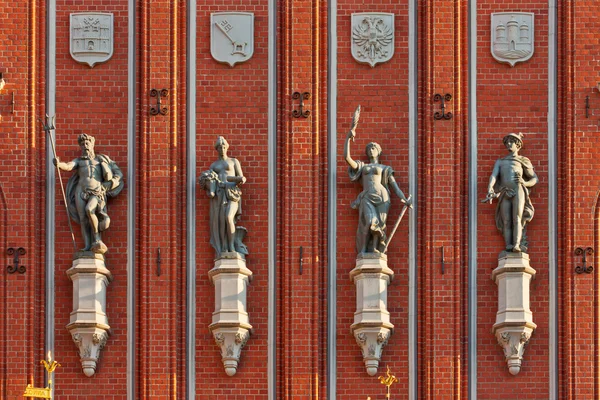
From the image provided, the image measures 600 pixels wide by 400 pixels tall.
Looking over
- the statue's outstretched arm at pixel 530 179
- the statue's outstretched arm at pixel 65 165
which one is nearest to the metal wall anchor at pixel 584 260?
the statue's outstretched arm at pixel 530 179

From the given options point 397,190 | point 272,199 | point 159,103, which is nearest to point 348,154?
point 397,190

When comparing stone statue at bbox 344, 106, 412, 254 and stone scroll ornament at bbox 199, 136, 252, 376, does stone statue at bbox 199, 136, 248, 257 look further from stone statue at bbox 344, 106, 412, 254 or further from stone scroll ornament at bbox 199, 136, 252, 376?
stone statue at bbox 344, 106, 412, 254

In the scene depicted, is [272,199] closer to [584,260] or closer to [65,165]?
[65,165]

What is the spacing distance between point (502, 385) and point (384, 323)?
6.15 ft

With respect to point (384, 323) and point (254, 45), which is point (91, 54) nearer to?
point (254, 45)

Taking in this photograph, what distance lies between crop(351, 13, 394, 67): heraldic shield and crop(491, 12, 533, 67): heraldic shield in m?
1.50

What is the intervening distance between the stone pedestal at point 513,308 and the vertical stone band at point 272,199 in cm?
313

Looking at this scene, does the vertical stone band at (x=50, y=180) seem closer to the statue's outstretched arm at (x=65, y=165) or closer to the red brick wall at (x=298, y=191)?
the red brick wall at (x=298, y=191)

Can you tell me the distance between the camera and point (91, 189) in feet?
126

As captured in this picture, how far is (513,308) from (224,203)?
434 cm

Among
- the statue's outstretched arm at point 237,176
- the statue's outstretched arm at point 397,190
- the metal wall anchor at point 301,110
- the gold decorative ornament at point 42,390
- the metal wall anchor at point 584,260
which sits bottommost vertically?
the gold decorative ornament at point 42,390

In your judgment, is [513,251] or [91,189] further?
[91,189]

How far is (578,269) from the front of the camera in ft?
125

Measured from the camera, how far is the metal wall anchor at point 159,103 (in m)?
38.8
